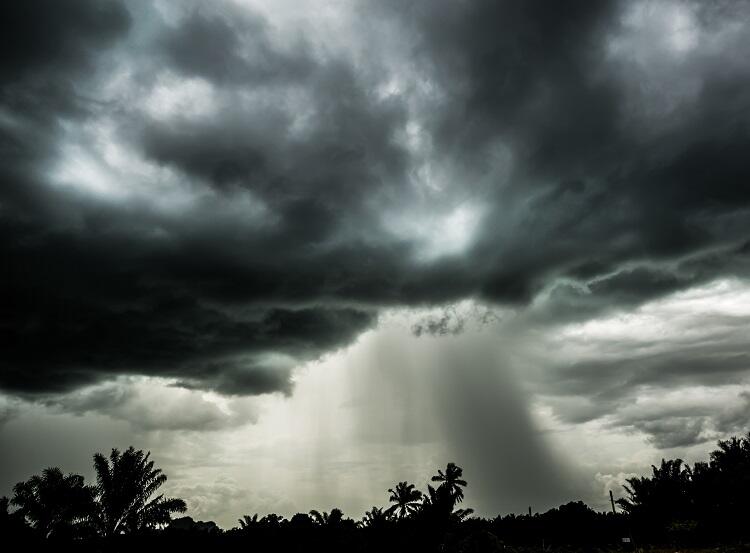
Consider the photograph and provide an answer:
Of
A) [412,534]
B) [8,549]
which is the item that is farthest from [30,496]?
[412,534]

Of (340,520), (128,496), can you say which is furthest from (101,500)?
(340,520)

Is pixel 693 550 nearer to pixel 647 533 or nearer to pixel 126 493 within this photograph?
pixel 647 533

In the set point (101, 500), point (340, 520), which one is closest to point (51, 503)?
point (101, 500)

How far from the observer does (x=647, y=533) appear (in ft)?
144

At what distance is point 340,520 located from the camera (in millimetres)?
51500

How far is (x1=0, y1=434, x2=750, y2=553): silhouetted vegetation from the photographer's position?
35781mm

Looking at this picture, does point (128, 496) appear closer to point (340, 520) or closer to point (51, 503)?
point (51, 503)

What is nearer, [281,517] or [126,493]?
[126,493]

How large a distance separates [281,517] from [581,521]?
115 feet

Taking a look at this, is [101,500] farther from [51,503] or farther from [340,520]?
[340,520]

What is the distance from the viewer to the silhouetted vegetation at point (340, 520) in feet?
117

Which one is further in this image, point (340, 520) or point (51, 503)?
point (340, 520)

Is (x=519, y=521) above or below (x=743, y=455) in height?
below

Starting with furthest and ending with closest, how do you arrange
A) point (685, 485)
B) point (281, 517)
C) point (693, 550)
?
point (281, 517) → point (685, 485) → point (693, 550)
